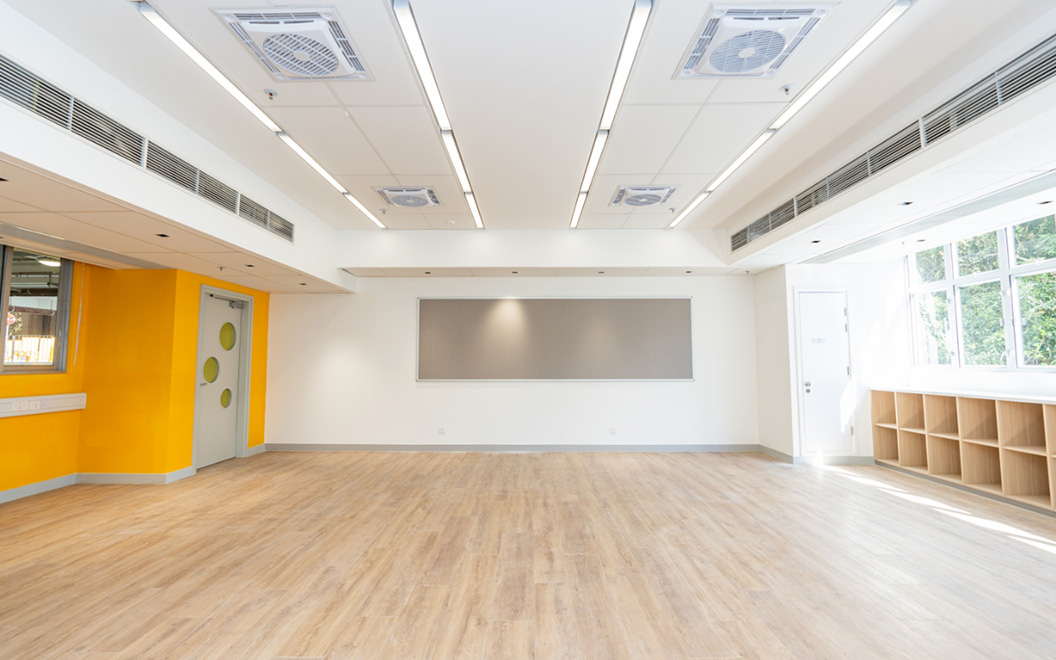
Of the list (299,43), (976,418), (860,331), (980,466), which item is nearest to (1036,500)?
(980,466)

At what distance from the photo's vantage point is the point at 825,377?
6.52 m

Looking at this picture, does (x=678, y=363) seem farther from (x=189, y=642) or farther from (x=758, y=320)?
(x=189, y=642)

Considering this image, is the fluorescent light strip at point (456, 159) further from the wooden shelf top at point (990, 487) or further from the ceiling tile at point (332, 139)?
the wooden shelf top at point (990, 487)

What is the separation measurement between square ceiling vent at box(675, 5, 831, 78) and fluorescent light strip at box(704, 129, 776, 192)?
3.34 ft

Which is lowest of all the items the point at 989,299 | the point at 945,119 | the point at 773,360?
the point at 773,360

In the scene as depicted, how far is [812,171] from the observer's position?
478 centimetres

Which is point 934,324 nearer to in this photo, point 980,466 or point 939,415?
point 939,415

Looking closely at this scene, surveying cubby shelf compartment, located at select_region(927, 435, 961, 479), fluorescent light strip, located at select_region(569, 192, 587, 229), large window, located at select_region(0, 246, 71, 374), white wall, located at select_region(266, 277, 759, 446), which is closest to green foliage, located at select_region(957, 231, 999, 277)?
cubby shelf compartment, located at select_region(927, 435, 961, 479)

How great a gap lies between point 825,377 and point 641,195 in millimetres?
3854

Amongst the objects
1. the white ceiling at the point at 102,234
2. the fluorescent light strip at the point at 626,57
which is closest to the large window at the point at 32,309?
the white ceiling at the point at 102,234

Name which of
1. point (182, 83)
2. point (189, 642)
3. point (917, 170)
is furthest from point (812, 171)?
point (189, 642)

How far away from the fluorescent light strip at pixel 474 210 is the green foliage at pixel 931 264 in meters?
6.22

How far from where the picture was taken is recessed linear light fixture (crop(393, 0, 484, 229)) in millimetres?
2607

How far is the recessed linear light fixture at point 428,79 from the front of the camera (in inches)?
103
